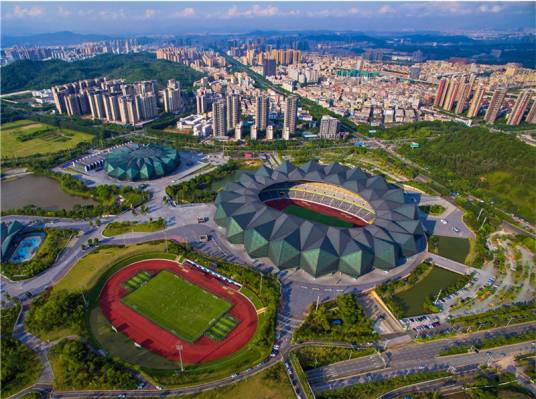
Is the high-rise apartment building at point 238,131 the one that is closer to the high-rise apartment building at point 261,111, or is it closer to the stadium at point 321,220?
the high-rise apartment building at point 261,111

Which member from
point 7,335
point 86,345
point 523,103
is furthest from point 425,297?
point 523,103

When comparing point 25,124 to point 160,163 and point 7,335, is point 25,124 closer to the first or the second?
point 160,163

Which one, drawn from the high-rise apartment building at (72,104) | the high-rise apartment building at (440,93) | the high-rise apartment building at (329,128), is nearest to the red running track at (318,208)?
the high-rise apartment building at (329,128)

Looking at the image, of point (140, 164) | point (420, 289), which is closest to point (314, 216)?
point (420, 289)

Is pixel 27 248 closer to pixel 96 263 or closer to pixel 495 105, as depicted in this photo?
pixel 96 263

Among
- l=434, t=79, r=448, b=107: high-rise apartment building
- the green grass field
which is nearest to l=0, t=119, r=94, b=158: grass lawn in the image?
the green grass field
